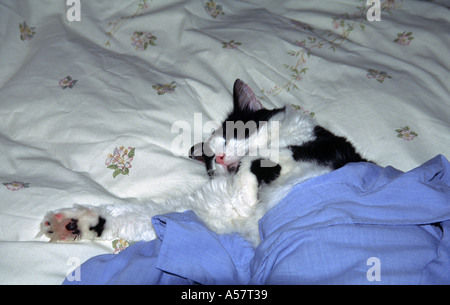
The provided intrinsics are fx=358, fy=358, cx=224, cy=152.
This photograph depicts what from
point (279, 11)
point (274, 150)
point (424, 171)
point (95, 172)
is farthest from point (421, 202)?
point (279, 11)

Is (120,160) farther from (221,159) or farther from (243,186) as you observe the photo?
(243,186)

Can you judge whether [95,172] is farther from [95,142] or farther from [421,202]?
[421,202]

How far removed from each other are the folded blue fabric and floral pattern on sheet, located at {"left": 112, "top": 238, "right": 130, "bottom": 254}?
0.21 feet

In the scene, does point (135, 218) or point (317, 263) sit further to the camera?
point (135, 218)

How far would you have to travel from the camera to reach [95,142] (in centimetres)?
147

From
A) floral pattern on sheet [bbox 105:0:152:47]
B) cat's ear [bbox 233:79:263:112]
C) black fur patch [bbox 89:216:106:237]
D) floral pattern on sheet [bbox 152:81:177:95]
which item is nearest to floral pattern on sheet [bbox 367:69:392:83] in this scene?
cat's ear [bbox 233:79:263:112]

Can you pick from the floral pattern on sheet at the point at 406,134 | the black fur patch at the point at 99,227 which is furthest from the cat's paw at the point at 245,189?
the floral pattern on sheet at the point at 406,134

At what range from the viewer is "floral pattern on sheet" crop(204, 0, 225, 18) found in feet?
6.74

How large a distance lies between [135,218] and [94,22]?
47.4 inches

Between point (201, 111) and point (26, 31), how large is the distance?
1.03 m

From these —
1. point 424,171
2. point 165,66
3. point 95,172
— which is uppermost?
point 165,66

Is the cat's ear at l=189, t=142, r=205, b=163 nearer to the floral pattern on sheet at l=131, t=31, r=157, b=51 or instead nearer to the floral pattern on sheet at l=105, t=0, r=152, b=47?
the floral pattern on sheet at l=131, t=31, r=157, b=51

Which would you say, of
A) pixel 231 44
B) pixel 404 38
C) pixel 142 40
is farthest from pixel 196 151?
pixel 404 38

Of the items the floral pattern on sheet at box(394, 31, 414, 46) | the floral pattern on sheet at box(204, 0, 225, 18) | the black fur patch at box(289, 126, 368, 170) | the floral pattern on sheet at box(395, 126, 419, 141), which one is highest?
the floral pattern on sheet at box(204, 0, 225, 18)
